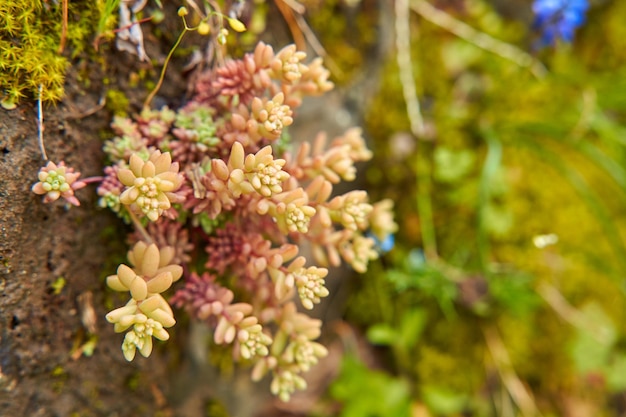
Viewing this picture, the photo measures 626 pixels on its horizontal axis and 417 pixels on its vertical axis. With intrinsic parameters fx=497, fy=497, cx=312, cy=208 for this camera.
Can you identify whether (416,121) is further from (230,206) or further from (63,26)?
(63,26)

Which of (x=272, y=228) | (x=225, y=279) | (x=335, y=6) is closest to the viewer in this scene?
(x=272, y=228)

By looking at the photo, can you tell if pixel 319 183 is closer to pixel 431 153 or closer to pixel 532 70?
pixel 431 153

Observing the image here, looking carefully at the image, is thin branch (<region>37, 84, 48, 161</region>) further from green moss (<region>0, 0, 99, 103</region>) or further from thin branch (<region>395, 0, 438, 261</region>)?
thin branch (<region>395, 0, 438, 261</region>)

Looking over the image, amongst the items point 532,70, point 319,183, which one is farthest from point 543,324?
point 319,183

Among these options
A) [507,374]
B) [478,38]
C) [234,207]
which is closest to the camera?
[234,207]

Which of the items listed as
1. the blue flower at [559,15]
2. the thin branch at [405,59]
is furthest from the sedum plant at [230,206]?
the blue flower at [559,15]

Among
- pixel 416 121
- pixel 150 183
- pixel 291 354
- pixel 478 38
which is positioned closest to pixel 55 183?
pixel 150 183
